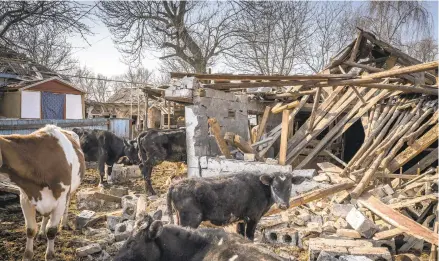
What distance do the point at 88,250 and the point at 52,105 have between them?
16.3 metres

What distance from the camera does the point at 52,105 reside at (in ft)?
62.3

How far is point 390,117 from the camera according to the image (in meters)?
9.76

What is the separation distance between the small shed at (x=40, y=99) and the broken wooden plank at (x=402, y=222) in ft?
57.2

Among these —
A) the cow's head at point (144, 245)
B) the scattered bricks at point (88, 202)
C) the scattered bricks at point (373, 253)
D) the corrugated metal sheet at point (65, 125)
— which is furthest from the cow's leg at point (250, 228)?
the corrugated metal sheet at point (65, 125)

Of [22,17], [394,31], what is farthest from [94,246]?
[394,31]

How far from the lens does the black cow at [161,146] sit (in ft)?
32.7

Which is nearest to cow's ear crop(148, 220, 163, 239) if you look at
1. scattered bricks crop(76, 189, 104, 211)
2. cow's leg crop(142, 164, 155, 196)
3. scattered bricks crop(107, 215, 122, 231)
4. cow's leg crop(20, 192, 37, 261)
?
cow's leg crop(20, 192, 37, 261)

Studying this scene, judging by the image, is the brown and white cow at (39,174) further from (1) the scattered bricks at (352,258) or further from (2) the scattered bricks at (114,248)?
(1) the scattered bricks at (352,258)

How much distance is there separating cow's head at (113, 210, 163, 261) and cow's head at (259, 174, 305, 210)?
103 inches

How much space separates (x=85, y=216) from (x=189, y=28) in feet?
55.1

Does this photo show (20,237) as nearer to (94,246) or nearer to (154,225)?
(94,246)

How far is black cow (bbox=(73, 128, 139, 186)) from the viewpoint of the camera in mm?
11306

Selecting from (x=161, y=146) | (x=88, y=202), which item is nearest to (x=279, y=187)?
(x=88, y=202)

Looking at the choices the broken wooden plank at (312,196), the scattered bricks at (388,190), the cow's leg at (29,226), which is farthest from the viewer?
the scattered bricks at (388,190)
